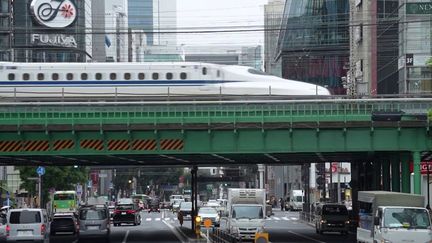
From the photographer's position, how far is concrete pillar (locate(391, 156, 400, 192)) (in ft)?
171

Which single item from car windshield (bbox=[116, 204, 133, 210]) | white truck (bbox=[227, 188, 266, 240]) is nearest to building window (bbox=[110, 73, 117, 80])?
white truck (bbox=[227, 188, 266, 240])

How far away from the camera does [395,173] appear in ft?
173

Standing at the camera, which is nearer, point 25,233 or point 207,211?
point 25,233

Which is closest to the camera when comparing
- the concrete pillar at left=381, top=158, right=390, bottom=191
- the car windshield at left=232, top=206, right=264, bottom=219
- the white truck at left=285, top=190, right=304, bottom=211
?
the car windshield at left=232, top=206, right=264, bottom=219

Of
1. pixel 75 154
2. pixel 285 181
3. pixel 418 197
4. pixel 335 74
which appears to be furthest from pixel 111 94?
pixel 285 181

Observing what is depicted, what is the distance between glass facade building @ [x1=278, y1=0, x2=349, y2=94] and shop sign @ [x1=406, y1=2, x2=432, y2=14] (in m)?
46.4

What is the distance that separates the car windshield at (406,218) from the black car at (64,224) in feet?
85.7

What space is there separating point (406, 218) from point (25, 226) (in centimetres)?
1731

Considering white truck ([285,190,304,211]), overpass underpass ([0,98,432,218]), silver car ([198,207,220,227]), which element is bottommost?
white truck ([285,190,304,211])

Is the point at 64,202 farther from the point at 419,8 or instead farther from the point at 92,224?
the point at 92,224

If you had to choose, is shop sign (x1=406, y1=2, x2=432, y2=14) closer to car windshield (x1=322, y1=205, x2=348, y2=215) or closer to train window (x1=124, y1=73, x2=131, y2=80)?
car windshield (x1=322, y1=205, x2=348, y2=215)

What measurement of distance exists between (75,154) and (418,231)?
18.9 meters

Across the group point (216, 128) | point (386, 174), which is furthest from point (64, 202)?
point (216, 128)

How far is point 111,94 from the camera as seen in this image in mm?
51938
